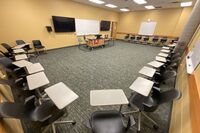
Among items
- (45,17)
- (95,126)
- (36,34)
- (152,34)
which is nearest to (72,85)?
(95,126)

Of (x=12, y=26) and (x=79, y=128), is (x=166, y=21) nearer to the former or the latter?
(x=79, y=128)

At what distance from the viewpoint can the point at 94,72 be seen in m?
3.51

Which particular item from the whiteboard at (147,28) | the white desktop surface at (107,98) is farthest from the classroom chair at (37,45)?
the whiteboard at (147,28)

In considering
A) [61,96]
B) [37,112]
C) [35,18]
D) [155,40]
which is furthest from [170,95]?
[155,40]

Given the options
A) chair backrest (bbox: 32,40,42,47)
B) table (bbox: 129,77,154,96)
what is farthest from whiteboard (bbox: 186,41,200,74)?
chair backrest (bbox: 32,40,42,47)

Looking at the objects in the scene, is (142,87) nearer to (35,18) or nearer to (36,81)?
(36,81)

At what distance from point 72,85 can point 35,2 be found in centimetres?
507

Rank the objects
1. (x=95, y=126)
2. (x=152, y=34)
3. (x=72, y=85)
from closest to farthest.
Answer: (x=95, y=126) → (x=72, y=85) → (x=152, y=34)

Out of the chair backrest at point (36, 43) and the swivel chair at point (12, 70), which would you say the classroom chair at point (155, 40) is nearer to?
the chair backrest at point (36, 43)

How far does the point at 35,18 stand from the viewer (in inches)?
200

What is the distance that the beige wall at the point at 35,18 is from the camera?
14.1 ft

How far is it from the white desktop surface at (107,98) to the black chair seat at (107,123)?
0.74 feet

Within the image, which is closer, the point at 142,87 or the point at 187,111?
the point at 187,111

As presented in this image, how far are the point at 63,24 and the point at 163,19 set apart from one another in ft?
27.0
